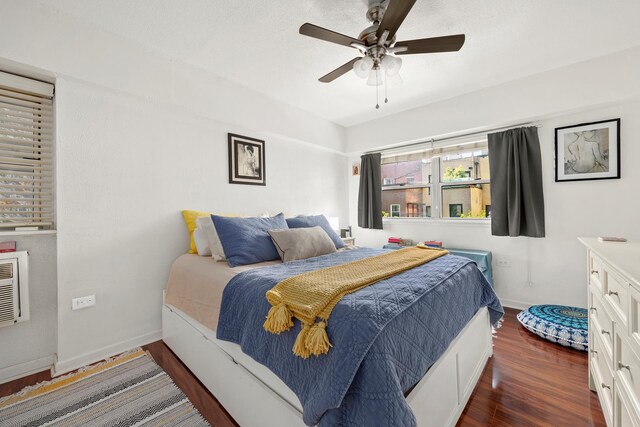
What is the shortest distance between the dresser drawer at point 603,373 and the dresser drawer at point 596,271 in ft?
0.96

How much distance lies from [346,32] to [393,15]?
713mm

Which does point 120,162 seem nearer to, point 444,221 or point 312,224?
point 312,224

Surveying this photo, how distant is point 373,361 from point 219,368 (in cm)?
110

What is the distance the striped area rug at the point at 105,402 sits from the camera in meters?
1.52

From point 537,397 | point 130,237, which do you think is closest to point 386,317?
point 537,397

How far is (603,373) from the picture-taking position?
143cm

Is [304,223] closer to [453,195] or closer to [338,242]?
[338,242]

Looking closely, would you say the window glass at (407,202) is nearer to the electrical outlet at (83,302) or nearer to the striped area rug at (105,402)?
the striped area rug at (105,402)

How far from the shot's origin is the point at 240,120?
308 cm

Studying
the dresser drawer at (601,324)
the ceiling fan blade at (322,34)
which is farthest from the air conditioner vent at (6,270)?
the dresser drawer at (601,324)

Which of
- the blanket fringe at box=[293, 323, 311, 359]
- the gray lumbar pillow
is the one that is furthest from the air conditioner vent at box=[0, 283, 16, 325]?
the blanket fringe at box=[293, 323, 311, 359]

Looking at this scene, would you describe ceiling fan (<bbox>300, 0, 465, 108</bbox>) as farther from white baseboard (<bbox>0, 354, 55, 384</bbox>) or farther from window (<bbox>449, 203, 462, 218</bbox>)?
white baseboard (<bbox>0, 354, 55, 384</bbox>)

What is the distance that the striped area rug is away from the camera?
1.52 metres

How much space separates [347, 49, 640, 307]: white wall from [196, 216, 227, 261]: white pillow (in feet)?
9.50
